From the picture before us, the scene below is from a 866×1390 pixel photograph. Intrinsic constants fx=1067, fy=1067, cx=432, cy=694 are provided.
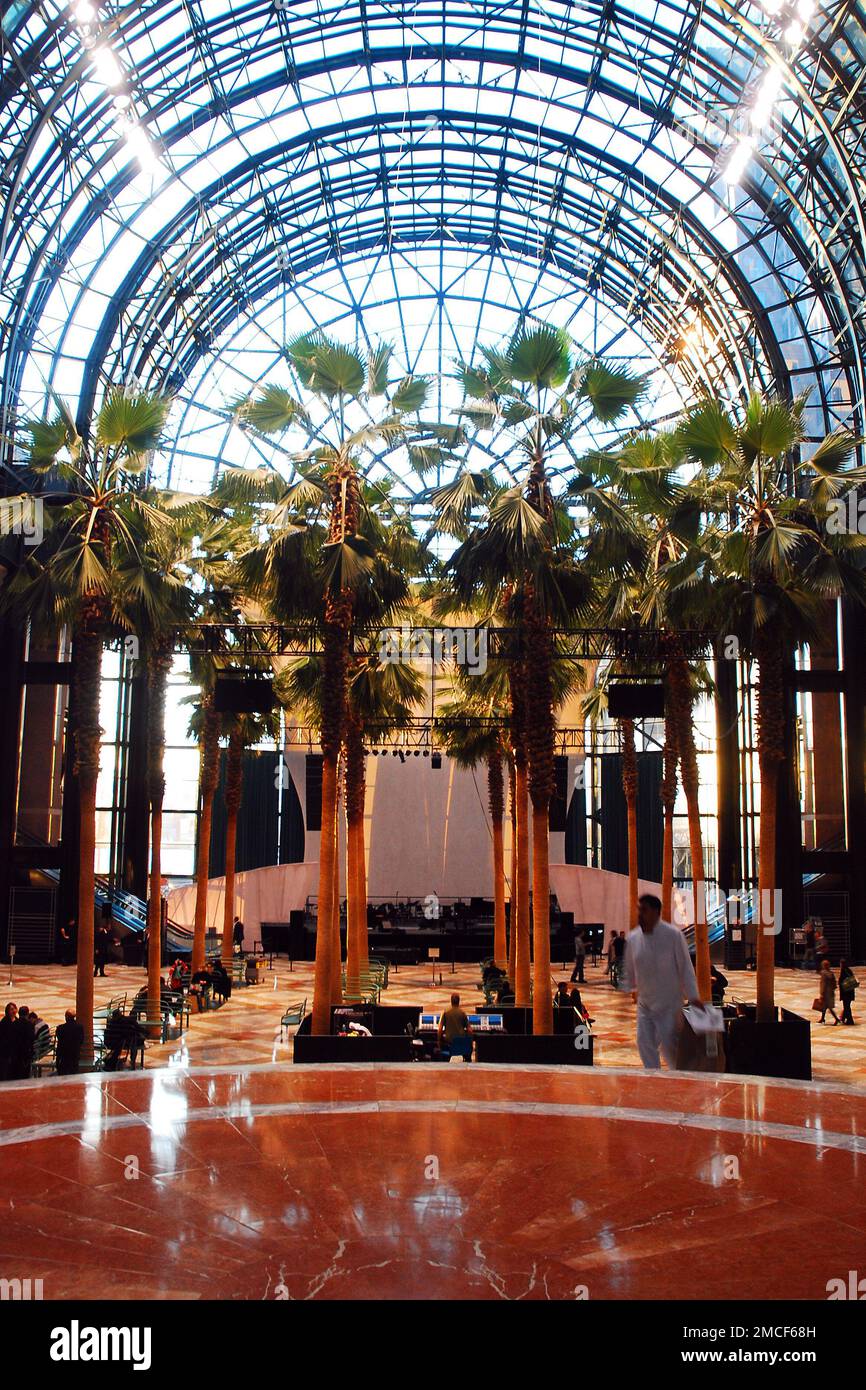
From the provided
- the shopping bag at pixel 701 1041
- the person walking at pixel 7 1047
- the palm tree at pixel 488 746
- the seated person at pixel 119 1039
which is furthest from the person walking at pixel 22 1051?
the palm tree at pixel 488 746

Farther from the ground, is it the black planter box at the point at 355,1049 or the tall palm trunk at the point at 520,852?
the tall palm trunk at the point at 520,852

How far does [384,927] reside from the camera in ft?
117

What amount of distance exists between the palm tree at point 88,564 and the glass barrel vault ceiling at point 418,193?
13070mm

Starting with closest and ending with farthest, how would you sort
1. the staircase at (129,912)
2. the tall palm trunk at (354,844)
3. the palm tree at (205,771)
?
the tall palm trunk at (354,844), the palm tree at (205,771), the staircase at (129,912)

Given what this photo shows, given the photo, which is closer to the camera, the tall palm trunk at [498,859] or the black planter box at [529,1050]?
the black planter box at [529,1050]

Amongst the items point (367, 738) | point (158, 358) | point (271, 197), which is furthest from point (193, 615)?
point (271, 197)

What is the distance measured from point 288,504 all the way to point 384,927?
22.3m

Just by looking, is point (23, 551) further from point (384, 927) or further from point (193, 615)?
point (384, 927)

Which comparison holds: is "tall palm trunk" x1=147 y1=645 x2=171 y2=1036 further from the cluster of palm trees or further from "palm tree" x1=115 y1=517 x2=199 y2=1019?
the cluster of palm trees

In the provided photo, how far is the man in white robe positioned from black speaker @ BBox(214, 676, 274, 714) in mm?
13054

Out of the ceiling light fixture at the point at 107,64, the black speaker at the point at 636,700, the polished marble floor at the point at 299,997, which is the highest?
the ceiling light fixture at the point at 107,64

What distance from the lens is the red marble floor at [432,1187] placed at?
18.7 ft

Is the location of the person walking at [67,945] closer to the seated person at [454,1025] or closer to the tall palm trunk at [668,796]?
the tall palm trunk at [668,796]

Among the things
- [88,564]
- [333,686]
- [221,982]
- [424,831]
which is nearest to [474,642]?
[333,686]
